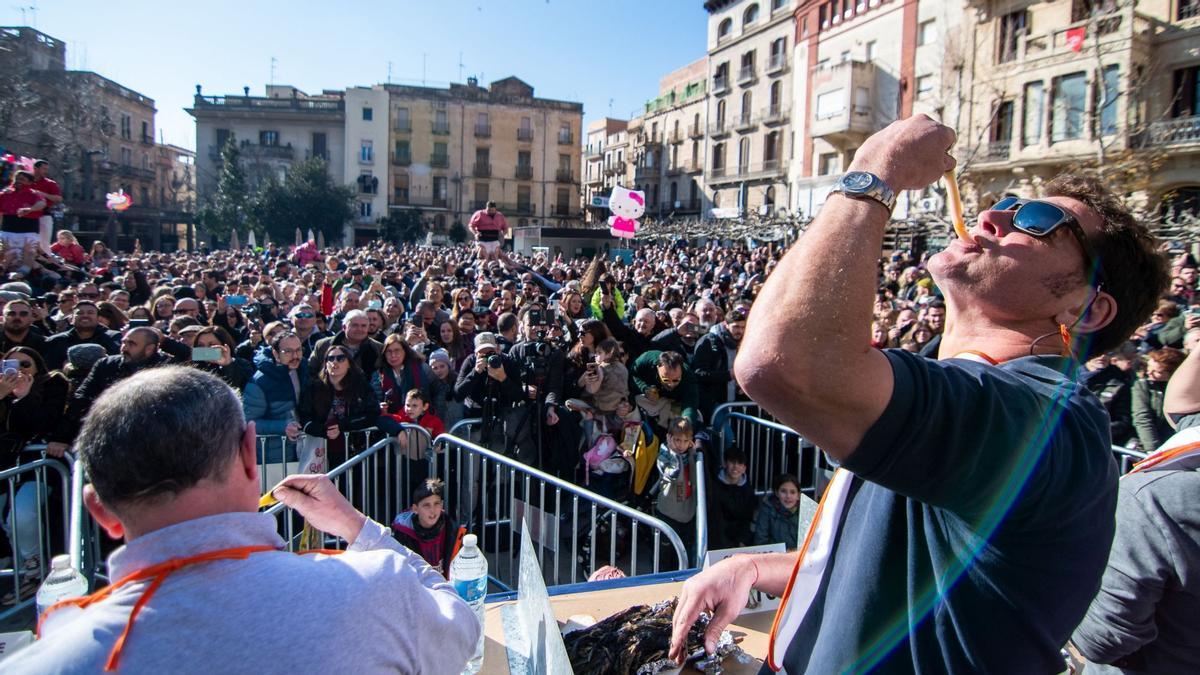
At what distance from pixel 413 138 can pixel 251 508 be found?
171 feet

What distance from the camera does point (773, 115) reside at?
127 ft

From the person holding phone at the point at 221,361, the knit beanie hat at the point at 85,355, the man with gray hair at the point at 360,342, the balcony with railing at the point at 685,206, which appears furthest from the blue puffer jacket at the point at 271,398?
the balcony with railing at the point at 685,206

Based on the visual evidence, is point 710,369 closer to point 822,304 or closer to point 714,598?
point 714,598

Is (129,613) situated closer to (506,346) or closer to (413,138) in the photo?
(506,346)

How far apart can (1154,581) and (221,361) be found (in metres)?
5.66

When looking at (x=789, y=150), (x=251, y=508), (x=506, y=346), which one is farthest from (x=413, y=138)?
(x=251, y=508)

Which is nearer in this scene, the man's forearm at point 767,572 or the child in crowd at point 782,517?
the man's forearm at point 767,572

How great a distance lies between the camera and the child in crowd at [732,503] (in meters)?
5.05

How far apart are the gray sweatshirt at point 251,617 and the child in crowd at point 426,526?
3166 millimetres

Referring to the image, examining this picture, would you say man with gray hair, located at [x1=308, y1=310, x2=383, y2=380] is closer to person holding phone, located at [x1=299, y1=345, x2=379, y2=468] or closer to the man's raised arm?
person holding phone, located at [x1=299, y1=345, x2=379, y2=468]

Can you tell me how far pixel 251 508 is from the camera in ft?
4.51

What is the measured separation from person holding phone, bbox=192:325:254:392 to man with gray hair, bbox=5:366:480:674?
4466mm

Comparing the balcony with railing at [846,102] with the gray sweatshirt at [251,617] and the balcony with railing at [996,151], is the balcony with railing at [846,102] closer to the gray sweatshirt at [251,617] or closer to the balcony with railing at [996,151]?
the balcony with railing at [996,151]

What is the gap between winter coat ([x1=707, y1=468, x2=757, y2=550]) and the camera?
16.4 ft
